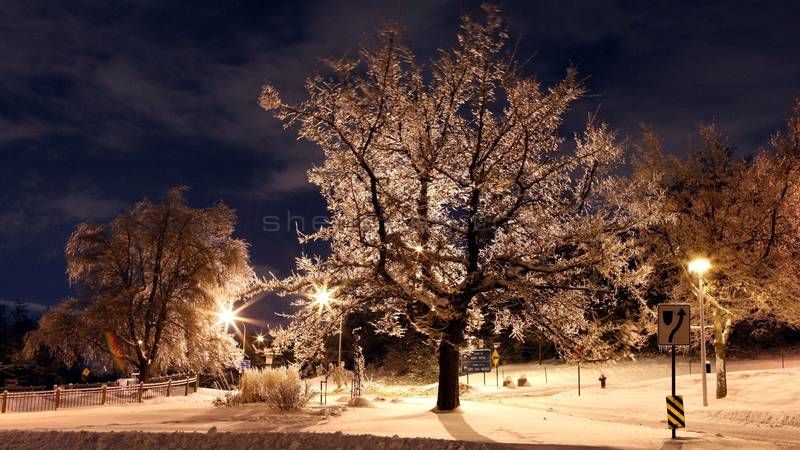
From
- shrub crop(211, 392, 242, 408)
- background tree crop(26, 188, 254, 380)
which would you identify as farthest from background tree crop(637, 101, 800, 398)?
background tree crop(26, 188, 254, 380)

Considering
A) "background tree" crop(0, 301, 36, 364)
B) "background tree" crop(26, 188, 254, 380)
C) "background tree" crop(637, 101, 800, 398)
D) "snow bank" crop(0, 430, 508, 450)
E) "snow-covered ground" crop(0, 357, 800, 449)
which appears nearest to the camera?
"snow bank" crop(0, 430, 508, 450)

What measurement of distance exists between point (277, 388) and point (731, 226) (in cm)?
1694

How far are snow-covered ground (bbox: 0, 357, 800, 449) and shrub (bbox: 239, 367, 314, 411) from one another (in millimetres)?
495

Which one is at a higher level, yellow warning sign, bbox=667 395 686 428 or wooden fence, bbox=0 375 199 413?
yellow warning sign, bbox=667 395 686 428

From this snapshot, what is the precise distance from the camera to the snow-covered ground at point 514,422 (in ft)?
39.0

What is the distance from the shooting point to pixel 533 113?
18922 mm

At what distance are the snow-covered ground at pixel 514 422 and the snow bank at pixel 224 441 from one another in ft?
0.07

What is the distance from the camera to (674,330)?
576 inches

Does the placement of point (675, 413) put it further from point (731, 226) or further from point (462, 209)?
point (731, 226)

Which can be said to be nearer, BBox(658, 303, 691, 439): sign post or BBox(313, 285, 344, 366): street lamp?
BBox(658, 303, 691, 439): sign post

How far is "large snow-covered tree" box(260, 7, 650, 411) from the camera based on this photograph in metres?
18.6

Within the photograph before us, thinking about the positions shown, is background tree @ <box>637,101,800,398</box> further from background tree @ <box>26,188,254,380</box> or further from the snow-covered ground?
background tree @ <box>26,188,254,380</box>

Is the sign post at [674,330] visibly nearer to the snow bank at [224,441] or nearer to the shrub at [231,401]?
the snow bank at [224,441]

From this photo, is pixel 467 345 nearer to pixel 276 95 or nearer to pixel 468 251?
pixel 468 251
